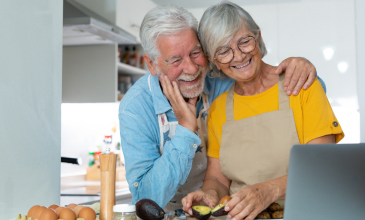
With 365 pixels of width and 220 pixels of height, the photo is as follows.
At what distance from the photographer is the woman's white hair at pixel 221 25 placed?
1260 mm

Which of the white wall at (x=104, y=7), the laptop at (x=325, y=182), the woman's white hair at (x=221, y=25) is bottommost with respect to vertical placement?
the laptop at (x=325, y=182)

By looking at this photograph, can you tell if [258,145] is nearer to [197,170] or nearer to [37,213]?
[197,170]

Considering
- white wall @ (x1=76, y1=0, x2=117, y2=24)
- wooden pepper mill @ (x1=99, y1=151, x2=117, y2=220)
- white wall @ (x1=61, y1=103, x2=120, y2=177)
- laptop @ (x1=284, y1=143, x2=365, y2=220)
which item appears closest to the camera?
laptop @ (x1=284, y1=143, x2=365, y2=220)

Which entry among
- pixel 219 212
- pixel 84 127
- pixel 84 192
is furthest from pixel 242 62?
pixel 84 127

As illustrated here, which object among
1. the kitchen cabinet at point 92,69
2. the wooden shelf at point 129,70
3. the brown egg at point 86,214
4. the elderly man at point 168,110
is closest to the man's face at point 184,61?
the elderly man at point 168,110

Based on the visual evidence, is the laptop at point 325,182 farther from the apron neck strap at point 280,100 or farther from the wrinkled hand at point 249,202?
the apron neck strap at point 280,100

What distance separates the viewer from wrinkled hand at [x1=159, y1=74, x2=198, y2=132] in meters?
1.31

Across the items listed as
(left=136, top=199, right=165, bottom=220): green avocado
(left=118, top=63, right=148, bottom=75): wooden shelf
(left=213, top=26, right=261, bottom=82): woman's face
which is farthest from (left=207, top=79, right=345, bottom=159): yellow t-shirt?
(left=118, top=63, right=148, bottom=75): wooden shelf

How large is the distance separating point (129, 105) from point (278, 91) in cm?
59

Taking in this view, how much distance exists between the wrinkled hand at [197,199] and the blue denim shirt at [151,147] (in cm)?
15

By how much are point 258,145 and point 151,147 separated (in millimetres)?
410

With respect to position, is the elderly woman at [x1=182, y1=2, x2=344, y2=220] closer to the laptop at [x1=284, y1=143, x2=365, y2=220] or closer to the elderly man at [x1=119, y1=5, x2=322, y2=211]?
the elderly man at [x1=119, y1=5, x2=322, y2=211]

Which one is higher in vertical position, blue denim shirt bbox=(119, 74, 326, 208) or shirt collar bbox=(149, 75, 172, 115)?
shirt collar bbox=(149, 75, 172, 115)

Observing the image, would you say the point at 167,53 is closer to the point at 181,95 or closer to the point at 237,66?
the point at 181,95
